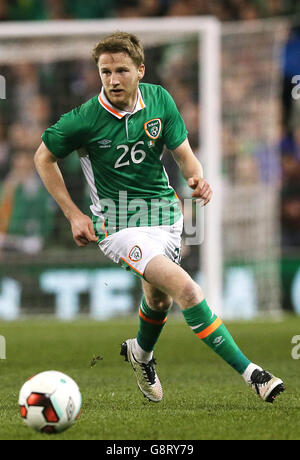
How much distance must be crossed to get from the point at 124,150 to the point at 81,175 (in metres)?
7.08

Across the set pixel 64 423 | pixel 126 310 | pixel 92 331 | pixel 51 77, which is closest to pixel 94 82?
pixel 51 77

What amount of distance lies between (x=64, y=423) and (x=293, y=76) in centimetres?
1129

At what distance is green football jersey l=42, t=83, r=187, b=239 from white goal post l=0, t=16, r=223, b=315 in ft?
18.0

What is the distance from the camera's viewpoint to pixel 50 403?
146 inches

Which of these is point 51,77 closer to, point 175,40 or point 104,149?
point 175,40

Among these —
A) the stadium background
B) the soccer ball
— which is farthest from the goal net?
the soccer ball

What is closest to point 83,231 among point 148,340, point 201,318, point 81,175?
point 201,318

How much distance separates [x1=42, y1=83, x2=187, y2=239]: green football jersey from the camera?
473 centimetres

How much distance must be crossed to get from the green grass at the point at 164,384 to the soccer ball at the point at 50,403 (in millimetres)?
53

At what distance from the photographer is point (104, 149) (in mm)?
4781

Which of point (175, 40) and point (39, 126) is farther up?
point (175, 40)

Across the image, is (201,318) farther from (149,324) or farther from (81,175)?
(81,175)

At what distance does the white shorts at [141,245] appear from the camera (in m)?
4.52

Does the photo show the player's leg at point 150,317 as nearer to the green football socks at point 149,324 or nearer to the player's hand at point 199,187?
the green football socks at point 149,324
